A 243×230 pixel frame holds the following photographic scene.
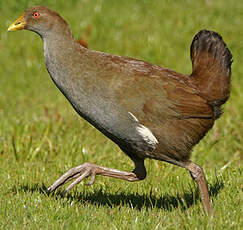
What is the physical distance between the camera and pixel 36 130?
23.3ft

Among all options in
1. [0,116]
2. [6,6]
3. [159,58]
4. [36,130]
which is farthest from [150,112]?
[6,6]

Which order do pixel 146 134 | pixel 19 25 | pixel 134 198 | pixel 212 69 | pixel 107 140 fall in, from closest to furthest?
pixel 146 134 → pixel 212 69 → pixel 19 25 → pixel 134 198 → pixel 107 140

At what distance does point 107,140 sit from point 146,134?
278 cm

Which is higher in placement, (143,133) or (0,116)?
(143,133)

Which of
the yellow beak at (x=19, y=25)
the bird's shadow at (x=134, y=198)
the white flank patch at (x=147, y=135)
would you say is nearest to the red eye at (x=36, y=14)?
the yellow beak at (x=19, y=25)

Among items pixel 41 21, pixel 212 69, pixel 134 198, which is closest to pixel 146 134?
pixel 212 69

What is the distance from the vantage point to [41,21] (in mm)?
4652

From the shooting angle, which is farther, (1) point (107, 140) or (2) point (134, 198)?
(1) point (107, 140)

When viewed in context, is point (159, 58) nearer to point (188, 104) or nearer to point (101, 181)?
point (101, 181)

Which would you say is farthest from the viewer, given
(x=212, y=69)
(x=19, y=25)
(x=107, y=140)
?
(x=107, y=140)

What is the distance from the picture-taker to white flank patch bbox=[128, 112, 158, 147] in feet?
14.0

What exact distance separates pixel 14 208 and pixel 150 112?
1.45 metres

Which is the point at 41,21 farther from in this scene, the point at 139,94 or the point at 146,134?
the point at 146,134

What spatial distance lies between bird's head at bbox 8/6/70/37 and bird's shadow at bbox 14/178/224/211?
1.53m
